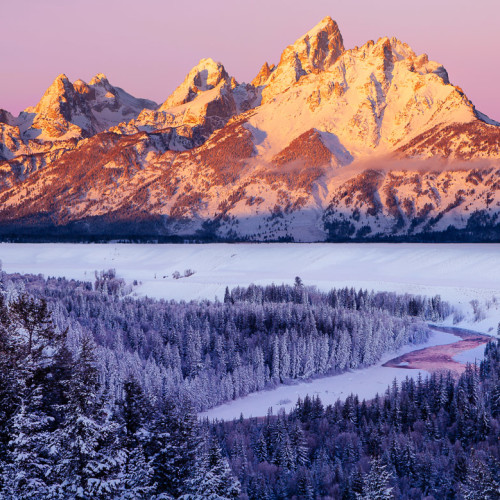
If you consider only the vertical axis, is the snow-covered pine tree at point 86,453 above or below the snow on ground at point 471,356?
above

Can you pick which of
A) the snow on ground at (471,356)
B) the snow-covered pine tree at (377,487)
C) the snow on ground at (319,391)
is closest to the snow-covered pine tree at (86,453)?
the snow-covered pine tree at (377,487)

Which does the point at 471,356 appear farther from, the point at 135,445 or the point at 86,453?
the point at 86,453

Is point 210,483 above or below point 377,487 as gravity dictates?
above

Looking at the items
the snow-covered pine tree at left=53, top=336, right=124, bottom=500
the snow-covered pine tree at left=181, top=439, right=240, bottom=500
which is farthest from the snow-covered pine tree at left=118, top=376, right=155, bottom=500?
the snow-covered pine tree at left=181, top=439, right=240, bottom=500

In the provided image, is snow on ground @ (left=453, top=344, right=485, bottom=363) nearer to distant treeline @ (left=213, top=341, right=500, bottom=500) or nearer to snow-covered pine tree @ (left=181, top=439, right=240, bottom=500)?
distant treeline @ (left=213, top=341, right=500, bottom=500)

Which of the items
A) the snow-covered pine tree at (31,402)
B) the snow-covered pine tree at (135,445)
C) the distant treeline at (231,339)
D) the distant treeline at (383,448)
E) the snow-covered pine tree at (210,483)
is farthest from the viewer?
the distant treeline at (231,339)

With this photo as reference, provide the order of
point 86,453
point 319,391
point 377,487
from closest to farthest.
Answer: point 86,453, point 377,487, point 319,391

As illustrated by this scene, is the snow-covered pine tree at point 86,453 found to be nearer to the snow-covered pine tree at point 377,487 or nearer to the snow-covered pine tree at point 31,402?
the snow-covered pine tree at point 31,402

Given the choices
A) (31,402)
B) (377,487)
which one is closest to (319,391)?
(377,487)

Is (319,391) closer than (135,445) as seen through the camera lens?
No
